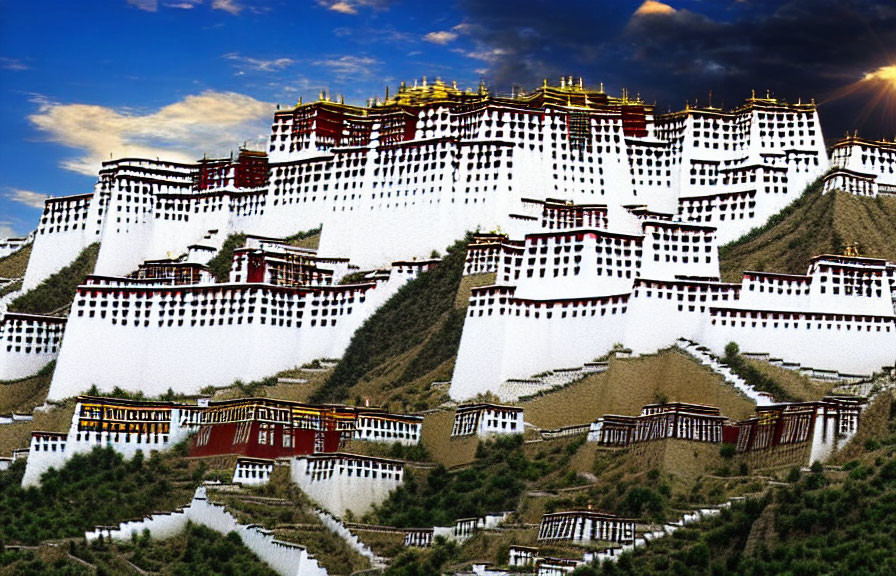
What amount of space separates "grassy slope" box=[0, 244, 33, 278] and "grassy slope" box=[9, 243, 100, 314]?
8.25 feet

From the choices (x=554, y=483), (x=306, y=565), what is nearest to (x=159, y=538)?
(x=306, y=565)

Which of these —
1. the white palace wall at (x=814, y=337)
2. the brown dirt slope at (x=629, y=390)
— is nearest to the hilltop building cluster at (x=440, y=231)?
the white palace wall at (x=814, y=337)

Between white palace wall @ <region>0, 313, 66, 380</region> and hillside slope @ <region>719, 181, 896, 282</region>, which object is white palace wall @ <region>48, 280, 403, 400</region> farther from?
hillside slope @ <region>719, 181, 896, 282</region>

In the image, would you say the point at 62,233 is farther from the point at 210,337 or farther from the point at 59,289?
the point at 210,337

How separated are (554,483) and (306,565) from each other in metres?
6.22

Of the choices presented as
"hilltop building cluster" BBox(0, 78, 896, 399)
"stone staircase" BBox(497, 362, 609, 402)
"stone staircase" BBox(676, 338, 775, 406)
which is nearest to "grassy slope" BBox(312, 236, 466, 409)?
"hilltop building cluster" BBox(0, 78, 896, 399)

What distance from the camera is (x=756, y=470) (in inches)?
2322

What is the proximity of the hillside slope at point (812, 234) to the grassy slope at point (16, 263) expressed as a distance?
78.8 ft

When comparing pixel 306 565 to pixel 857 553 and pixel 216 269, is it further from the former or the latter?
pixel 216 269

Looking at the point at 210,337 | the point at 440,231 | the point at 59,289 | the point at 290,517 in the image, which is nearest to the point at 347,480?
the point at 290,517

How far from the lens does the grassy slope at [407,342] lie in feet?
231

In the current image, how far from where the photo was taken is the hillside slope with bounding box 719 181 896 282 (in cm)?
7125

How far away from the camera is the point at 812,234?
7256 cm

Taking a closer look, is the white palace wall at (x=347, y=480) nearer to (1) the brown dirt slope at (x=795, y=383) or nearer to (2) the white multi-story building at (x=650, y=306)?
(2) the white multi-story building at (x=650, y=306)
